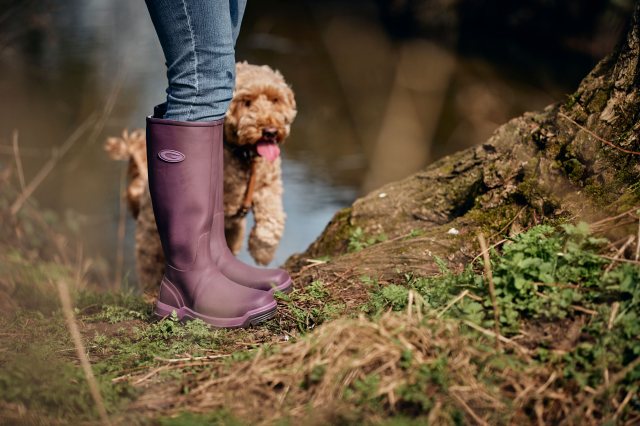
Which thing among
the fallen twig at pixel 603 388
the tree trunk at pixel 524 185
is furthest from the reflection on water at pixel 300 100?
the fallen twig at pixel 603 388

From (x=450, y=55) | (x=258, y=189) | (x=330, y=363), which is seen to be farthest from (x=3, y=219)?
(x=450, y=55)

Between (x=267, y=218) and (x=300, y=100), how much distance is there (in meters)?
4.04

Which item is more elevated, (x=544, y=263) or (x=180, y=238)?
(x=544, y=263)

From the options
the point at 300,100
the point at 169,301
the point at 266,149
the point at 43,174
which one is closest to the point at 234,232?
the point at 266,149

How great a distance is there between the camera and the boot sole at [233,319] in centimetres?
238

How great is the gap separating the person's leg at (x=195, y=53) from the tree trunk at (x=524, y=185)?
871mm

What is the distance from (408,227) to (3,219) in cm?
296

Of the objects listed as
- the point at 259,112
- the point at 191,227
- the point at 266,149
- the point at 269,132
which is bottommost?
the point at 191,227

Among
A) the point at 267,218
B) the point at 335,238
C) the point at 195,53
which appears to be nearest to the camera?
the point at 195,53

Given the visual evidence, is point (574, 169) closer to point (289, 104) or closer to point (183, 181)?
point (183, 181)

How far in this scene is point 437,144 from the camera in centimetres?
690

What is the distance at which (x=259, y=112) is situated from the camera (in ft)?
13.3

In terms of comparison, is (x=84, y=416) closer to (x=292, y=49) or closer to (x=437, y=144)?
(x=437, y=144)

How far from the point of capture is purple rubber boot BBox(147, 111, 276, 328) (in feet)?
7.86
